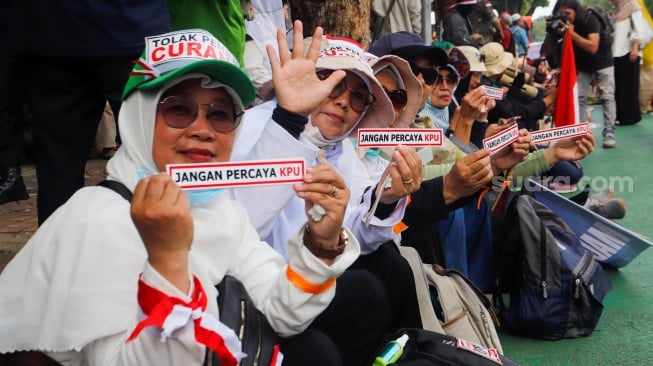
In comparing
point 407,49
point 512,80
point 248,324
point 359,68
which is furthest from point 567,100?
point 248,324

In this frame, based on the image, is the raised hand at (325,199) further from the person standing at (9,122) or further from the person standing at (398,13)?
the person standing at (398,13)

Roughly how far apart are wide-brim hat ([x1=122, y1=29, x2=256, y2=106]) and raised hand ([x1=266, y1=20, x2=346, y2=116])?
16 centimetres

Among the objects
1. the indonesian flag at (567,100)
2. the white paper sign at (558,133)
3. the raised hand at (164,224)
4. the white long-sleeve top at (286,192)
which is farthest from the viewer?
the indonesian flag at (567,100)

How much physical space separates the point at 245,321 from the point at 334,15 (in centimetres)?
263

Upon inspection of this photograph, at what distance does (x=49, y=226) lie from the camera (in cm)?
150

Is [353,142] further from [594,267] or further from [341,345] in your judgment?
[594,267]

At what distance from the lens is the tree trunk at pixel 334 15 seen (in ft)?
12.4

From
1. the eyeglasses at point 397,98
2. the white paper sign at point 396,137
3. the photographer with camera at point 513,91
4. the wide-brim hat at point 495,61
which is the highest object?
the white paper sign at point 396,137

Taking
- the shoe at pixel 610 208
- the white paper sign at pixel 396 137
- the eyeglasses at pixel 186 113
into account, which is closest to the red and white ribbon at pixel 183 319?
the eyeglasses at pixel 186 113

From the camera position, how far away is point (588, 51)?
7.88 meters

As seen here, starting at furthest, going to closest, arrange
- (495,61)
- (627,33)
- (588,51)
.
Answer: (627,33)
(588,51)
(495,61)

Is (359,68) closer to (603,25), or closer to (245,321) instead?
(245,321)

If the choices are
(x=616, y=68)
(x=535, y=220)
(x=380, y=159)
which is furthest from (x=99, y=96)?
(x=616, y=68)

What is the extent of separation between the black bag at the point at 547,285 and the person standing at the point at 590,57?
5.07 m
